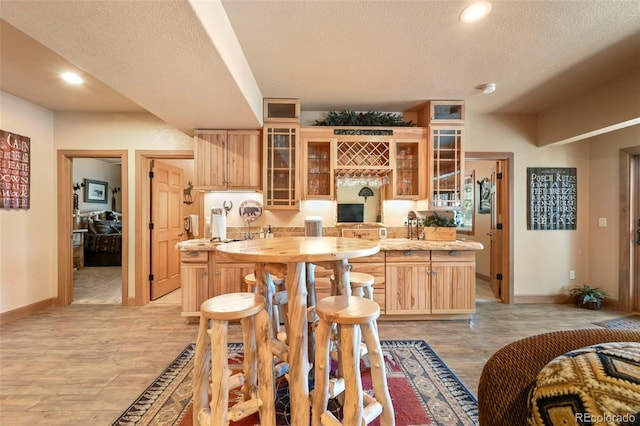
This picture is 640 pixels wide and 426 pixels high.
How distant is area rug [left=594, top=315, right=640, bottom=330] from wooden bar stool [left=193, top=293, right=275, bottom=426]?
12.3ft

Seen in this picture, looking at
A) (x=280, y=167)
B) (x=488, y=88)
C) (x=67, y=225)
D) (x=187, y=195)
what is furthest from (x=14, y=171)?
(x=488, y=88)

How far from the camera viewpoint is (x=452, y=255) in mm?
3049

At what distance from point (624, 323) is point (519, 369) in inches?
145

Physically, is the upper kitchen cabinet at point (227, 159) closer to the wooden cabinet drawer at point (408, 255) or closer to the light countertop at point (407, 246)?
the light countertop at point (407, 246)

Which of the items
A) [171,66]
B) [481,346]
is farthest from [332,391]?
[171,66]

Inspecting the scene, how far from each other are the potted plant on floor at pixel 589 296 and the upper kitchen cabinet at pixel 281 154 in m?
3.90

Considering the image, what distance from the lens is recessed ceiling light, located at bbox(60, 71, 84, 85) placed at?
267cm

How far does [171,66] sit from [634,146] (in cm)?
509

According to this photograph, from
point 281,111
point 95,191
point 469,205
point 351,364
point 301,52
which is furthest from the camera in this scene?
point 95,191

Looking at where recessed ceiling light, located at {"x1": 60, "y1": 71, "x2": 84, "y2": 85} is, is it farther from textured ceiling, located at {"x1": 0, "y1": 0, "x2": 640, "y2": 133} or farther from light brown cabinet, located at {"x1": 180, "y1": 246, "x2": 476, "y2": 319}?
light brown cabinet, located at {"x1": 180, "y1": 246, "x2": 476, "y2": 319}

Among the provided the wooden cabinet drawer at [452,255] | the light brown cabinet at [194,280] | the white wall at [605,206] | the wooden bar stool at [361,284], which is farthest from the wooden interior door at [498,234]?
the light brown cabinet at [194,280]

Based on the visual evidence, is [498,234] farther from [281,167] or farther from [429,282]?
[281,167]

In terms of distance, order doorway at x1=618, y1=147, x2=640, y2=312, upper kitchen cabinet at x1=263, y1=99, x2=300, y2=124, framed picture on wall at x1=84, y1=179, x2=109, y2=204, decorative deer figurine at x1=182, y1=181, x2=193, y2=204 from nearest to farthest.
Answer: upper kitchen cabinet at x1=263, y1=99, x2=300, y2=124 < doorway at x1=618, y1=147, x2=640, y2=312 < decorative deer figurine at x1=182, y1=181, x2=193, y2=204 < framed picture on wall at x1=84, y1=179, x2=109, y2=204

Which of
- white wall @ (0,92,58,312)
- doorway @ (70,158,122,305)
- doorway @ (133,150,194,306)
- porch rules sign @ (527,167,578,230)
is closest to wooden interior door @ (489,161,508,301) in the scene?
porch rules sign @ (527,167,578,230)
